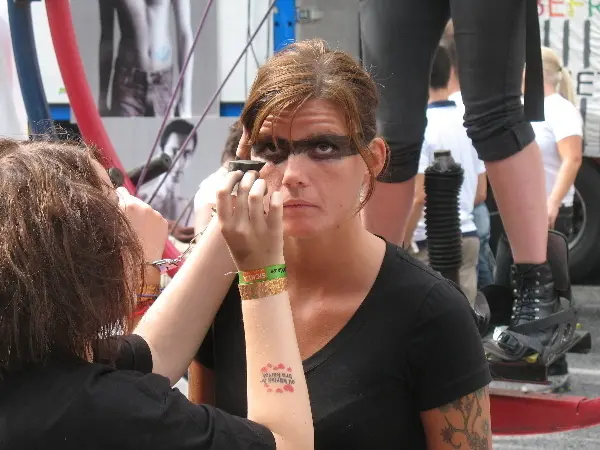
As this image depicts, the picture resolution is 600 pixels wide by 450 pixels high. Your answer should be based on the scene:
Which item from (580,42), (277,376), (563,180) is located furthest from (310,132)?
(580,42)

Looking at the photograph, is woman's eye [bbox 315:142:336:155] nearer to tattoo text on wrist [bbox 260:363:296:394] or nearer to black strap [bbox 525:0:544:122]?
tattoo text on wrist [bbox 260:363:296:394]

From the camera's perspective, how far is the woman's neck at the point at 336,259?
166 cm

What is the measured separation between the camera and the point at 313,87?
5.36 ft

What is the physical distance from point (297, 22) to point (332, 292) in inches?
109

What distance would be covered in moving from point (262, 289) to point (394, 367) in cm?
38

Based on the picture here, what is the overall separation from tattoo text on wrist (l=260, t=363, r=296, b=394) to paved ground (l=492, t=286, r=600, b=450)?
199cm

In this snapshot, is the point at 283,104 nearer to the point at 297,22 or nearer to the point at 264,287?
the point at 264,287

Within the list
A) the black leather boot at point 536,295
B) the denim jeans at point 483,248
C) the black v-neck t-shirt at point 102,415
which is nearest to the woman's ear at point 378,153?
the black v-neck t-shirt at point 102,415

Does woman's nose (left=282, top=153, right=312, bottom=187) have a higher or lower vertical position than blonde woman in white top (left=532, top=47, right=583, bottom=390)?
higher

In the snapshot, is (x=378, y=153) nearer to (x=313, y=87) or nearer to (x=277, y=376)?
(x=313, y=87)

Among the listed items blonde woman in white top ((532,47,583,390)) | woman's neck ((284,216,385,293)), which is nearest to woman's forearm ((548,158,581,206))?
blonde woman in white top ((532,47,583,390))

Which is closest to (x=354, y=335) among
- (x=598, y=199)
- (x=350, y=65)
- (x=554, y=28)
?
(x=350, y=65)

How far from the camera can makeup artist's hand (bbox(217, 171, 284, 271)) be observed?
4.12 feet

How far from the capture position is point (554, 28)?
5.75 meters
